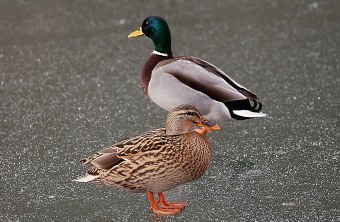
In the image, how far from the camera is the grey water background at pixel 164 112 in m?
4.01

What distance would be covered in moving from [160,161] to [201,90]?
1.25 metres

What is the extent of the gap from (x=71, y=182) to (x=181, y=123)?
0.80 meters

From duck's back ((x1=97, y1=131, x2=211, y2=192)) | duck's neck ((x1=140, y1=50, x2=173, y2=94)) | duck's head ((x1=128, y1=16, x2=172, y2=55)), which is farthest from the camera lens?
duck's head ((x1=128, y1=16, x2=172, y2=55))

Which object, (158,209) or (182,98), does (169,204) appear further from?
(182,98)

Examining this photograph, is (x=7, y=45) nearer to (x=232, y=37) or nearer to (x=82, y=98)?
(x=82, y=98)

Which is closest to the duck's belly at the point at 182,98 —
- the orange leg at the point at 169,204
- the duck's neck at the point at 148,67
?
the duck's neck at the point at 148,67

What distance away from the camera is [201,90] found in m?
4.95

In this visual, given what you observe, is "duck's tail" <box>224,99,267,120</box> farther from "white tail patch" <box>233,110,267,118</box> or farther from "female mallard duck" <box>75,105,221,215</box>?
"female mallard duck" <box>75,105,221,215</box>

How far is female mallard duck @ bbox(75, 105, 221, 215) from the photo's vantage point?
380 cm

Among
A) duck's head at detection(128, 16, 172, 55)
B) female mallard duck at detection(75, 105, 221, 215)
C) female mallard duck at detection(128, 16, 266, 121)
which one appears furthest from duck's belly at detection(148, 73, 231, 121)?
female mallard duck at detection(75, 105, 221, 215)

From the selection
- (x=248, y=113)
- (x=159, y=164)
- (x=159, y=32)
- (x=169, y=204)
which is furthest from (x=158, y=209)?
(x=159, y=32)

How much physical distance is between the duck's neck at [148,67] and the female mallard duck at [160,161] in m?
1.27

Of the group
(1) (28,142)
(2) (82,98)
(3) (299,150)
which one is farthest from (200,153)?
(2) (82,98)

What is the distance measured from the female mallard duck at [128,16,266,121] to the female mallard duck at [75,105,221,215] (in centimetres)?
94
